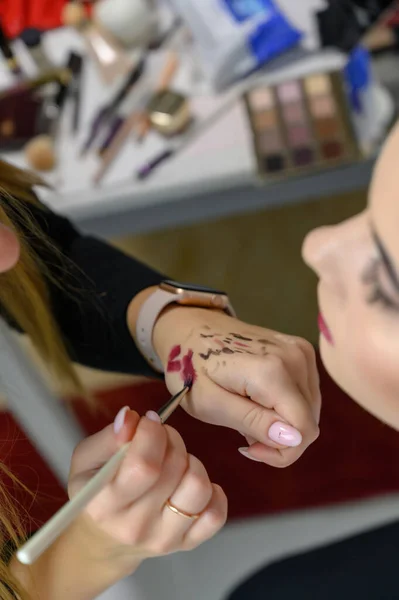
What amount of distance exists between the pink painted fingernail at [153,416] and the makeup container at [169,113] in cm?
52

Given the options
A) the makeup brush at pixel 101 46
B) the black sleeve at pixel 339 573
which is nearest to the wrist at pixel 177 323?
the black sleeve at pixel 339 573

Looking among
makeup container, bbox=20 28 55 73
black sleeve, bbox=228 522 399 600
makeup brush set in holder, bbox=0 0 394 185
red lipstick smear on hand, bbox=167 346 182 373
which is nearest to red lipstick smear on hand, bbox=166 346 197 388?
red lipstick smear on hand, bbox=167 346 182 373

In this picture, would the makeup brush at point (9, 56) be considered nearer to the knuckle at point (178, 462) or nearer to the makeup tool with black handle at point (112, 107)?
the makeup tool with black handle at point (112, 107)

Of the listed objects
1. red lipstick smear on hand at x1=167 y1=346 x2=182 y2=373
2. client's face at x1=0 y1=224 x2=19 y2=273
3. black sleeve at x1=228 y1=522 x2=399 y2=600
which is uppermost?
client's face at x1=0 y1=224 x2=19 y2=273

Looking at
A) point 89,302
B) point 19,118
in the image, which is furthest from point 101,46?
point 89,302

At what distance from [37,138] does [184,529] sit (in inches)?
24.2

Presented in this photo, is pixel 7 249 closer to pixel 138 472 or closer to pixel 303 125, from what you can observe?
pixel 138 472

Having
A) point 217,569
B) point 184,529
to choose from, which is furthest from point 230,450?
point 217,569

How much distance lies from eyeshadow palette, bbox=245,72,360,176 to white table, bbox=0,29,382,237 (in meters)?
0.02

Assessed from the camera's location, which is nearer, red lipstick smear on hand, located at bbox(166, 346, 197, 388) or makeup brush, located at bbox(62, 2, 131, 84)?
red lipstick smear on hand, located at bbox(166, 346, 197, 388)

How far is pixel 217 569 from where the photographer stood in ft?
1.40

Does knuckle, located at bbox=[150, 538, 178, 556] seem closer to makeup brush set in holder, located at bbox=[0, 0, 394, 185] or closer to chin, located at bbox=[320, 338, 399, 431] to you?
chin, located at bbox=[320, 338, 399, 431]

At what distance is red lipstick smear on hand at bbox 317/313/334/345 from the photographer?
281 mm

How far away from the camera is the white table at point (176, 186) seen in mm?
724
